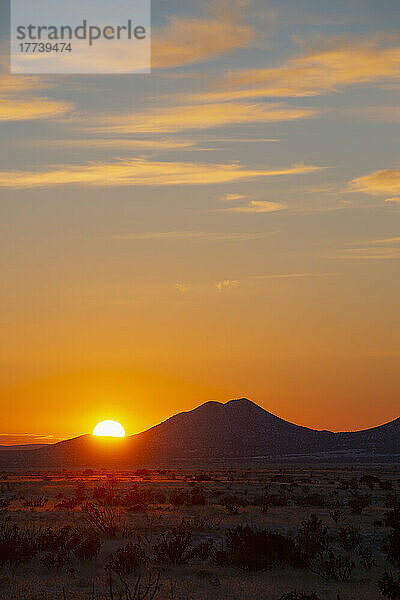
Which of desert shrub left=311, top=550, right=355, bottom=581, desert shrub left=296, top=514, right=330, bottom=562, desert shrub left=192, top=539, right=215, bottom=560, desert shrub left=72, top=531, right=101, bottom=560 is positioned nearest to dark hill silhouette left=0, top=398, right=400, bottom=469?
desert shrub left=296, top=514, right=330, bottom=562

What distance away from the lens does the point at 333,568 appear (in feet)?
51.4

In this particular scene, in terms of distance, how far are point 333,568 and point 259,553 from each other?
1696 millimetres

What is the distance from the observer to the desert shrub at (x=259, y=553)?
53.0 feet

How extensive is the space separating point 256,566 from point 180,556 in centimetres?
179

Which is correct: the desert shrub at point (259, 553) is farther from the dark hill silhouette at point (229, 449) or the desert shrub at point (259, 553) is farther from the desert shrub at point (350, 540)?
the dark hill silhouette at point (229, 449)

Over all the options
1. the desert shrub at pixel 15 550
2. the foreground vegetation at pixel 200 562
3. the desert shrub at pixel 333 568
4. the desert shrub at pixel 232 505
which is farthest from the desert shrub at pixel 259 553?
the desert shrub at pixel 232 505

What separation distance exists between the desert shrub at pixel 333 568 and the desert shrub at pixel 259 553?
19.2 inches

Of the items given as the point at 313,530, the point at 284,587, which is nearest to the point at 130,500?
the point at 313,530

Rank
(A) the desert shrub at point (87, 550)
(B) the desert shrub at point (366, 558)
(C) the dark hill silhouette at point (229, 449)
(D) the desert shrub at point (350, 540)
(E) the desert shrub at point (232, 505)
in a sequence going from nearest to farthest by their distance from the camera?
1. (B) the desert shrub at point (366, 558)
2. (A) the desert shrub at point (87, 550)
3. (D) the desert shrub at point (350, 540)
4. (E) the desert shrub at point (232, 505)
5. (C) the dark hill silhouette at point (229, 449)

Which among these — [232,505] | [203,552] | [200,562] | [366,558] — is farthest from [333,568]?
[232,505]

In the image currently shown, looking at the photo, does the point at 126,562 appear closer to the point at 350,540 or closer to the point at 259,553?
the point at 259,553

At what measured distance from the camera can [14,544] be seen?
671 inches

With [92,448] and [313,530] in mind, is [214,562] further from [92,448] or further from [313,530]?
[92,448]

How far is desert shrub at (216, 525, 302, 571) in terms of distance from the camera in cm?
1614
